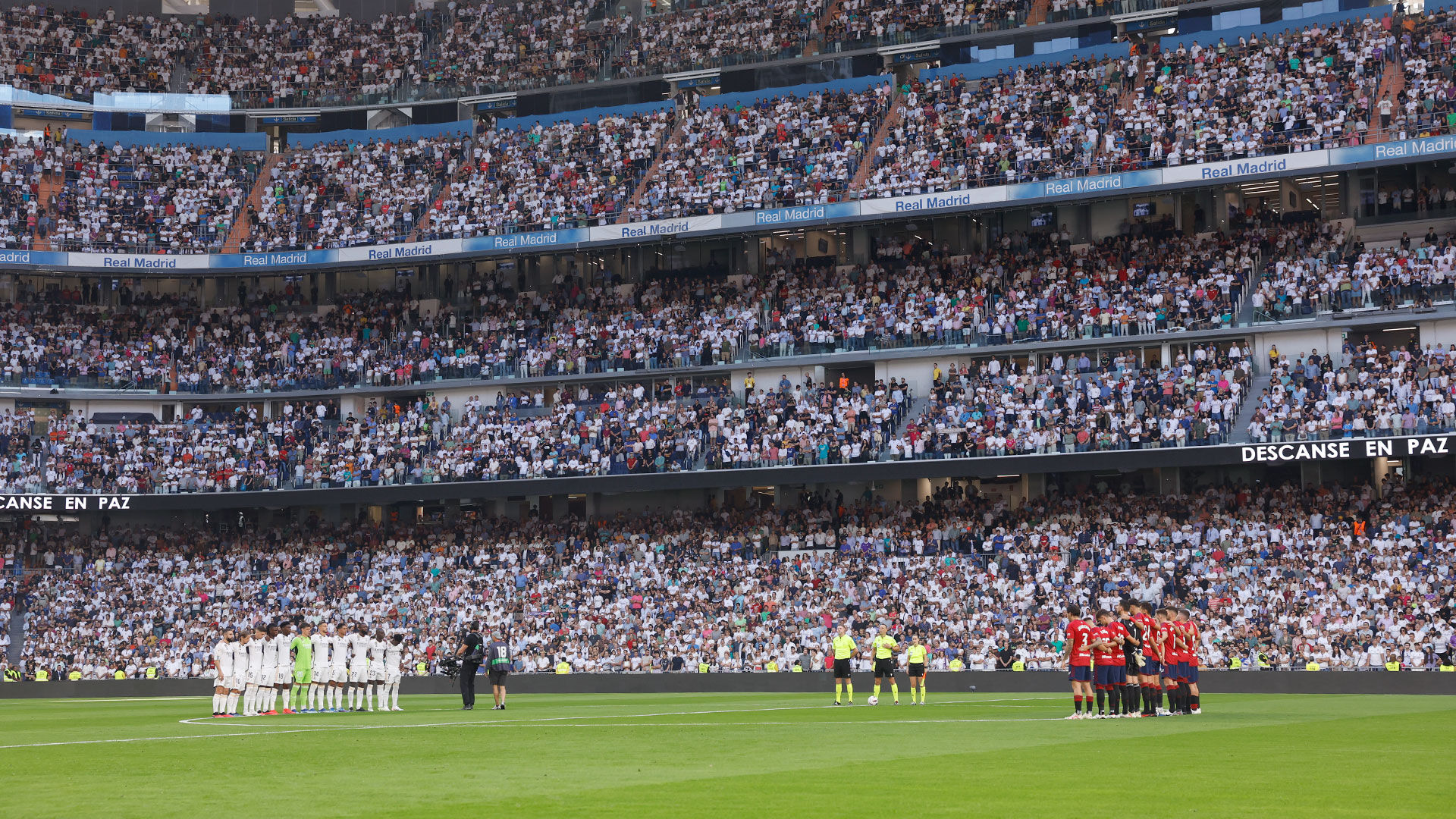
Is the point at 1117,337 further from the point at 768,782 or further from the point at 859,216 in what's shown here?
the point at 768,782

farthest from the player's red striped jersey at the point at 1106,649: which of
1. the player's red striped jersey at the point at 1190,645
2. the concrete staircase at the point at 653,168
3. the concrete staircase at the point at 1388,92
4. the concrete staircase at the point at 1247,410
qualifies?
the concrete staircase at the point at 653,168

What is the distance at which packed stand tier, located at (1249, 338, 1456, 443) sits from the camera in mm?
42906

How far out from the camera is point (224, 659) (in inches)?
1106

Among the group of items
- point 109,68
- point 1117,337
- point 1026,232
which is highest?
point 109,68

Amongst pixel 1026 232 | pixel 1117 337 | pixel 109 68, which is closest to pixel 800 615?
pixel 1117 337

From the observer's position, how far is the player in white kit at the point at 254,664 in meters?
29.1

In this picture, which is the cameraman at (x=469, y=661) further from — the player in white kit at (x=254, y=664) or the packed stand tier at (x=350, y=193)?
the packed stand tier at (x=350, y=193)

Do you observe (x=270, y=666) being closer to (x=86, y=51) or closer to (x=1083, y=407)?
(x=1083, y=407)

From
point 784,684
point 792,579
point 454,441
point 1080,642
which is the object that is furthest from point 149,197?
point 1080,642

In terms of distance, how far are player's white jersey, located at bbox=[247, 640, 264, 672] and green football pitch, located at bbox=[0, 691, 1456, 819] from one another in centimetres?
190

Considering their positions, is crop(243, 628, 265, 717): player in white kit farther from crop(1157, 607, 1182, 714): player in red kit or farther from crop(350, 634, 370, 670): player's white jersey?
crop(1157, 607, 1182, 714): player in red kit

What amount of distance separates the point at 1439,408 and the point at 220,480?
136 ft

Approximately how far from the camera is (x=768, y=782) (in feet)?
46.4

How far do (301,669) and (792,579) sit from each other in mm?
20486
